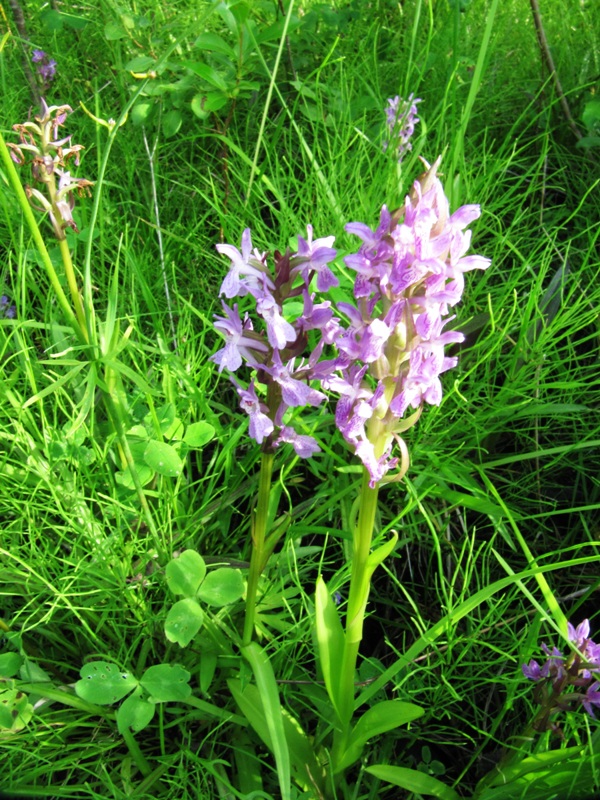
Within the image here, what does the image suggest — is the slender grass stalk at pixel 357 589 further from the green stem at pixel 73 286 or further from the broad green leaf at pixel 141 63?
the broad green leaf at pixel 141 63

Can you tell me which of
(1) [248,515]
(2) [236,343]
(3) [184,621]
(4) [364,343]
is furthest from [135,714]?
(4) [364,343]

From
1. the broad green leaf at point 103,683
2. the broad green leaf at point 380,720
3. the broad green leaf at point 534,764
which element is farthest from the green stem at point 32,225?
the broad green leaf at point 534,764

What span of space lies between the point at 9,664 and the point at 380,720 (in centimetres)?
71

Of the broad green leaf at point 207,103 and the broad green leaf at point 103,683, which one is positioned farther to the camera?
the broad green leaf at point 207,103

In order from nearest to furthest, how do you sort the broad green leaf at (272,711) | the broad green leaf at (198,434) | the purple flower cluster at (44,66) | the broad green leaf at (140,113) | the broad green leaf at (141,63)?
the broad green leaf at (272,711), the broad green leaf at (198,434), the broad green leaf at (141,63), the broad green leaf at (140,113), the purple flower cluster at (44,66)

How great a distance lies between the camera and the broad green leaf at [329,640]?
1083 mm

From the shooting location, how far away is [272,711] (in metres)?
1.09

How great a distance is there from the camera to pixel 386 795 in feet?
4.46

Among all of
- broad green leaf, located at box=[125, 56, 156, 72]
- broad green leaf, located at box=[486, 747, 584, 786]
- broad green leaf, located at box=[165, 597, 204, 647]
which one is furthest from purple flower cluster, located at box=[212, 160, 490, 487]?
broad green leaf, located at box=[125, 56, 156, 72]

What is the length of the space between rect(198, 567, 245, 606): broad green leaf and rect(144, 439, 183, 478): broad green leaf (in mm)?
216

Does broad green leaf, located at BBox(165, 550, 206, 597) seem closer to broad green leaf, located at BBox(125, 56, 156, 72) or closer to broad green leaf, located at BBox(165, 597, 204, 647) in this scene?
broad green leaf, located at BBox(165, 597, 204, 647)

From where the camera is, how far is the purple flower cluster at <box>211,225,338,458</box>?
0.94 meters

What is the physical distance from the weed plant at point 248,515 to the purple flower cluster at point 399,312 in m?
0.35

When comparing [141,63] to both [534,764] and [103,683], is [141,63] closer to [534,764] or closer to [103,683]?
[103,683]
